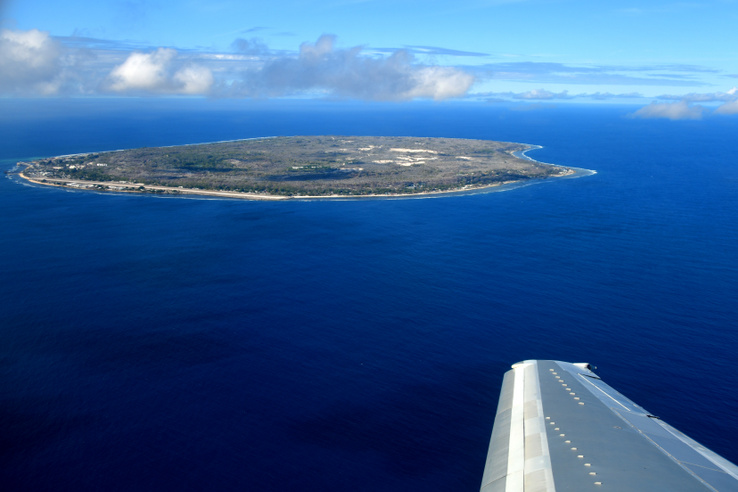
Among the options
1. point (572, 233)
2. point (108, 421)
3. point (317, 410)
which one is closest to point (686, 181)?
point (572, 233)

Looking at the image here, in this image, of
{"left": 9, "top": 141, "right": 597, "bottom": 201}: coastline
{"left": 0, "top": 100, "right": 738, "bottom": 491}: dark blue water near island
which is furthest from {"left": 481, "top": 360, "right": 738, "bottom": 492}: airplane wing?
{"left": 9, "top": 141, "right": 597, "bottom": 201}: coastline

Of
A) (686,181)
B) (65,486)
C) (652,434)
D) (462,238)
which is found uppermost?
(686,181)

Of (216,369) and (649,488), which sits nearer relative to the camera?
(649,488)

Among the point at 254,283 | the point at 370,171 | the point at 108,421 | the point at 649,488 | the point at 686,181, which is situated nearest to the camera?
the point at 649,488

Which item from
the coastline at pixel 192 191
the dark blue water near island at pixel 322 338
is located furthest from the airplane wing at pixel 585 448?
the coastline at pixel 192 191

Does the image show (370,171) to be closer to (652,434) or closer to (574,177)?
(574,177)

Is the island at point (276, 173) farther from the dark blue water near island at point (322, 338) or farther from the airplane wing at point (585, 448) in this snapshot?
the airplane wing at point (585, 448)

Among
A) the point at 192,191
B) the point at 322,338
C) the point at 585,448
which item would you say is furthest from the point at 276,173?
the point at 585,448
